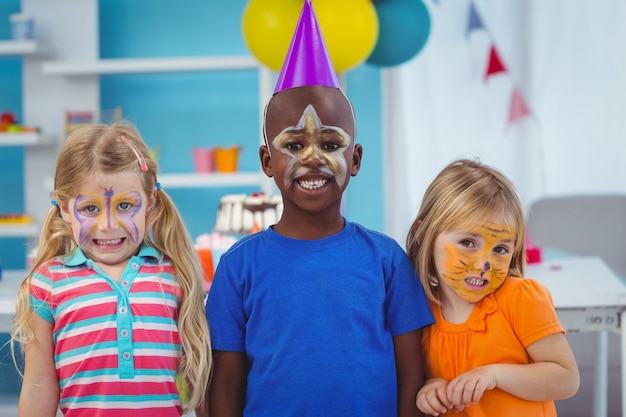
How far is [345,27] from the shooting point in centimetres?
254

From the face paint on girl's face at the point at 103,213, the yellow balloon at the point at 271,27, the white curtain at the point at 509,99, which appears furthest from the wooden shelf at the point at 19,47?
the face paint on girl's face at the point at 103,213

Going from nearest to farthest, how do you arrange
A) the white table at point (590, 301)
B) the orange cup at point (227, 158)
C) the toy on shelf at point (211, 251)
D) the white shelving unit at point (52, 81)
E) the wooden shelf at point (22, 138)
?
the white table at point (590, 301) < the toy on shelf at point (211, 251) < the orange cup at point (227, 158) < the wooden shelf at point (22, 138) < the white shelving unit at point (52, 81)

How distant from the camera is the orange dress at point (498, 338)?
1.26 m

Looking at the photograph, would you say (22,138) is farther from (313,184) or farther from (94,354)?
(313,184)

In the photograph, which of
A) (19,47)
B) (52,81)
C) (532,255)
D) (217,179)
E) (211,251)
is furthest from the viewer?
(52,81)

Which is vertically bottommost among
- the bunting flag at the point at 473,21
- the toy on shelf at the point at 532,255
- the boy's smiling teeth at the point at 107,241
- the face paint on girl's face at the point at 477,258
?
the toy on shelf at the point at 532,255

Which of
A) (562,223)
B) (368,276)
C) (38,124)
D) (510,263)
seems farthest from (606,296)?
(38,124)

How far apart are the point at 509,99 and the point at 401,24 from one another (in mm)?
1339

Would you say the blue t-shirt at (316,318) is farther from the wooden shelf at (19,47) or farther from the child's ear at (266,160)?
the wooden shelf at (19,47)

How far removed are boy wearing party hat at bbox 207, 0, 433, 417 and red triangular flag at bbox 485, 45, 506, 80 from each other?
2890 mm

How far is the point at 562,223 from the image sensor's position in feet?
10.7

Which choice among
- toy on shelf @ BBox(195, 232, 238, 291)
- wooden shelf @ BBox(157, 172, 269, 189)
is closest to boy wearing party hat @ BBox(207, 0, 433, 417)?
toy on shelf @ BBox(195, 232, 238, 291)

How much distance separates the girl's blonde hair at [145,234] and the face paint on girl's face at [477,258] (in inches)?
17.1

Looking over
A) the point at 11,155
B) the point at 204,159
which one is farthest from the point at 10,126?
the point at 204,159
